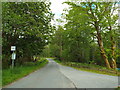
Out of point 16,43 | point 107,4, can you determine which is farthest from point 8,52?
point 107,4

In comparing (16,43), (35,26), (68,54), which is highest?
(35,26)

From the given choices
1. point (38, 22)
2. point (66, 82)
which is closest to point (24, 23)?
point (38, 22)

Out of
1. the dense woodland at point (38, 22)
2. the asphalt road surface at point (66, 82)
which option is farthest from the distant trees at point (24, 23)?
the asphalt road surface at point (66, 82)

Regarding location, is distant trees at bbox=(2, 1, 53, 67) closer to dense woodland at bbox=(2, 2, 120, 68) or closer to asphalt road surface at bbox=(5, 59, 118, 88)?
dense woodland at bbox=(2, 2, 120, 68)

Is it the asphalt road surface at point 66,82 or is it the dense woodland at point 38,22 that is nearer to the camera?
the asphalt road surface at point 66,82

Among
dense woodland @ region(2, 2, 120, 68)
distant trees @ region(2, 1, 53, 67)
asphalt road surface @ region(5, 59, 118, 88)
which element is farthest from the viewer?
dense woodland @ region(2, 2, 120, 68)

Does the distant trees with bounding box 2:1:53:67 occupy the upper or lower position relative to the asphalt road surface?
upper

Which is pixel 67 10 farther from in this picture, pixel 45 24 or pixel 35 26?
pixel 35 26

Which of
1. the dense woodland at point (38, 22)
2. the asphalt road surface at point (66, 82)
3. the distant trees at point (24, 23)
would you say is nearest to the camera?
the asphalt road surface at point (66, 82)

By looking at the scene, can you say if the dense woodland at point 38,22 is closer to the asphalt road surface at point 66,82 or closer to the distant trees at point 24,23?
the distant trees at point 24,23

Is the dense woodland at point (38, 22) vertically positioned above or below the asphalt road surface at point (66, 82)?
above

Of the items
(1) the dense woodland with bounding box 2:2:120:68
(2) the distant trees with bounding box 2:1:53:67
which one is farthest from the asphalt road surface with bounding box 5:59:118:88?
(2) the distant trees with bounding box 2:1:53:67

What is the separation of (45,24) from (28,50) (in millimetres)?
5736

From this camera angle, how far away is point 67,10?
19938 mm
